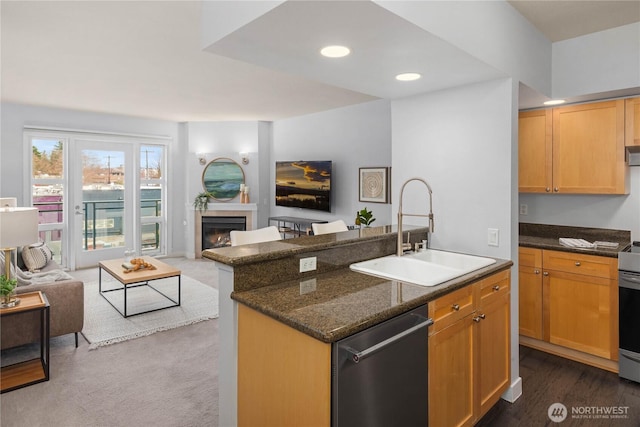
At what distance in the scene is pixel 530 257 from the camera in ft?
10.5

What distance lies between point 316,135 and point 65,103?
3854 mm

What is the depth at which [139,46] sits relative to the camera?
3.33 metres

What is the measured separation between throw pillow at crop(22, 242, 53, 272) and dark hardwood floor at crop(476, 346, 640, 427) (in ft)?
15.5

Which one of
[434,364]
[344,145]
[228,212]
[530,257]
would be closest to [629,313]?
[530,257]

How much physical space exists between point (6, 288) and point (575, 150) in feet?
15.0

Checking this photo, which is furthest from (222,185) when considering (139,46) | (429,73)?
(429,73)

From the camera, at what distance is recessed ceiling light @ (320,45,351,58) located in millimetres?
1968

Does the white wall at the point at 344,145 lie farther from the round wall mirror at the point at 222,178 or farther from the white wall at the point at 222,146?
the round wall mirror at the point at 222,178

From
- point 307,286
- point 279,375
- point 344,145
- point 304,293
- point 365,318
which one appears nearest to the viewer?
point 365,318

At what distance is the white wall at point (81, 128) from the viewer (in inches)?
224

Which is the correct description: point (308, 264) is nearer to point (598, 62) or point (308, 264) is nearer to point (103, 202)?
point (598, 62)

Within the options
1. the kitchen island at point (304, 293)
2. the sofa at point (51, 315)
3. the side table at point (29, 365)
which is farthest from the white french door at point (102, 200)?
the kitchen island at point (304, 293)

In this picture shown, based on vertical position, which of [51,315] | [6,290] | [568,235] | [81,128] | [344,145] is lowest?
[51,315]

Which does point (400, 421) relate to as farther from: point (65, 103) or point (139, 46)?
point (65, 103)
